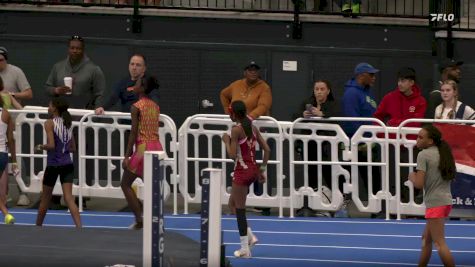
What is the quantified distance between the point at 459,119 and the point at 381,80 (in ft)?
12.7

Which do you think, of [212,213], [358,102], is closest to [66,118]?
[358,102]

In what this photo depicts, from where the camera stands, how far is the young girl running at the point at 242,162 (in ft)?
53.6

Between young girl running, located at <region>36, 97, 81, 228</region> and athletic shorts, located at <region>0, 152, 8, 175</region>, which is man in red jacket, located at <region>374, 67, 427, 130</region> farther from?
athletic shorts, located at <region>0, 152, 8, 175</region>

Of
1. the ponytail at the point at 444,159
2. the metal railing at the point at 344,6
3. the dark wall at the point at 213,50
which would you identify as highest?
the metal railing at the point at 344,6

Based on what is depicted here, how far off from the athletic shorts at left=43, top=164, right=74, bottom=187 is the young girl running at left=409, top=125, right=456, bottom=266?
15.6 feet

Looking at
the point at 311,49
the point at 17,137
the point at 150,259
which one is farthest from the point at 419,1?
the point at 150,259

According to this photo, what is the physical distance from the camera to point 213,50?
2333cm

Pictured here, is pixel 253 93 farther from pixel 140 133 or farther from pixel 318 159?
pixel 140 133

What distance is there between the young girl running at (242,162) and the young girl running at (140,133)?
1632 mm

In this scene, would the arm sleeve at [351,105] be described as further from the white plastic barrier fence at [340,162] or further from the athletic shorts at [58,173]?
the athletic shorts at [58,173]

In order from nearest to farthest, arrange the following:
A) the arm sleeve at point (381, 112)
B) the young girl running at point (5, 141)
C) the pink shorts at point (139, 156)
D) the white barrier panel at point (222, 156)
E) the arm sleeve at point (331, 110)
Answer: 1. the pink shorts at point (139, 156)
2. the young girl running at point (5, 141)
3. the white barrier panel at point (222, 156)
4. the arm sleeve at point (331, 110)
5. the arm sleeve at point (381, 112)

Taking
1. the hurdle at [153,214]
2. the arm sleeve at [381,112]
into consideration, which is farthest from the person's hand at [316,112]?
the hurdle at [153,214]

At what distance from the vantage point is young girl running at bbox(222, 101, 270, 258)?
53.6 feet

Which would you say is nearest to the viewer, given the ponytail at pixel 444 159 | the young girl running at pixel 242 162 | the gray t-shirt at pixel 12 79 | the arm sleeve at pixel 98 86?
the ponytail at pixel 444 159
